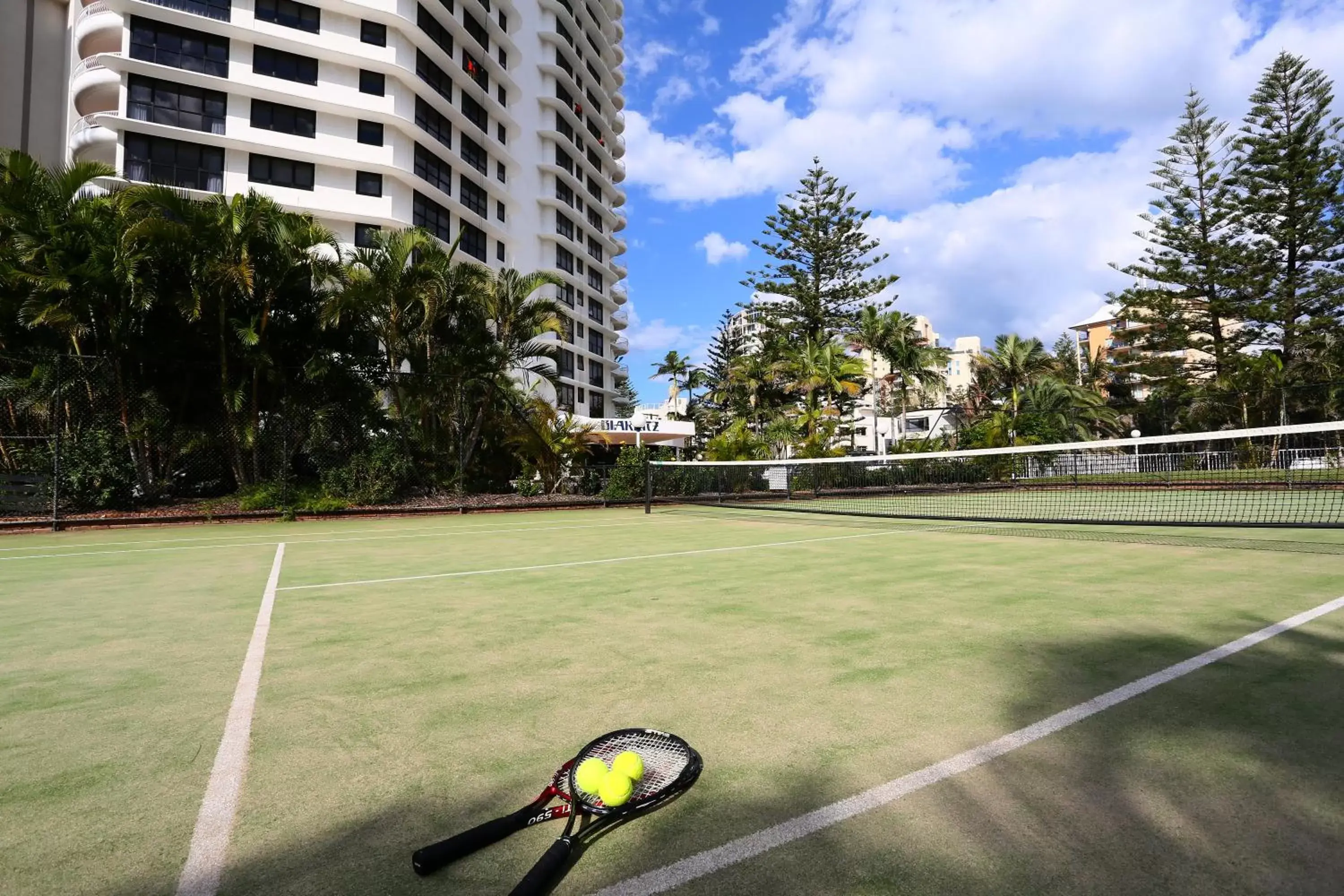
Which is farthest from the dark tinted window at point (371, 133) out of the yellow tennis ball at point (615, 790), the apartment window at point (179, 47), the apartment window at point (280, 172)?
the yellow tennis ball at point (615, 790)

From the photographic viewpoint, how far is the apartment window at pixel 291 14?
34219mm

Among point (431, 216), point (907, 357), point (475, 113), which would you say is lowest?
point (907, 357)

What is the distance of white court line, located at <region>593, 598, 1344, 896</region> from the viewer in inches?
76.0

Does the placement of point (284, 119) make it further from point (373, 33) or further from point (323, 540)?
point (323, 540)

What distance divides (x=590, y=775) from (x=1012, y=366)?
55538mm

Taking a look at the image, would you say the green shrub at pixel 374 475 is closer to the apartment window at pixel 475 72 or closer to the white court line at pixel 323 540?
the white court line at pixel 323 540

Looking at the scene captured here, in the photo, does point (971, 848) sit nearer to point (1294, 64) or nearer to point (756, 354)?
point (756, 354)

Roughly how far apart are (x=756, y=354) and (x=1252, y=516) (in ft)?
111

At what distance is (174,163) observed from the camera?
107 feet

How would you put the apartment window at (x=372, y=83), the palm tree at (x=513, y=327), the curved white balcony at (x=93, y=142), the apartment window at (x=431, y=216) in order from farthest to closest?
the apartment window at (x=431, y=216)
the apartment window at (x=372, y=83)
the curved white balcony at (x=93, y=142)
the palm tree at (x=513, y=327)

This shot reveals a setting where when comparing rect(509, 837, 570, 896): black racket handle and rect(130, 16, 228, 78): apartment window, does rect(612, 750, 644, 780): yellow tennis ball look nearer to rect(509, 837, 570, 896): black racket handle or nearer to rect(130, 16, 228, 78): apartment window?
rect(509, 837, 570, 896): black racket handle

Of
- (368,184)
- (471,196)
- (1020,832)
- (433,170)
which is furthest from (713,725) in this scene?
(471,196)

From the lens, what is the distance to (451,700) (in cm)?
339

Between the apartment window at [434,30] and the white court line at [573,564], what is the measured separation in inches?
1600
